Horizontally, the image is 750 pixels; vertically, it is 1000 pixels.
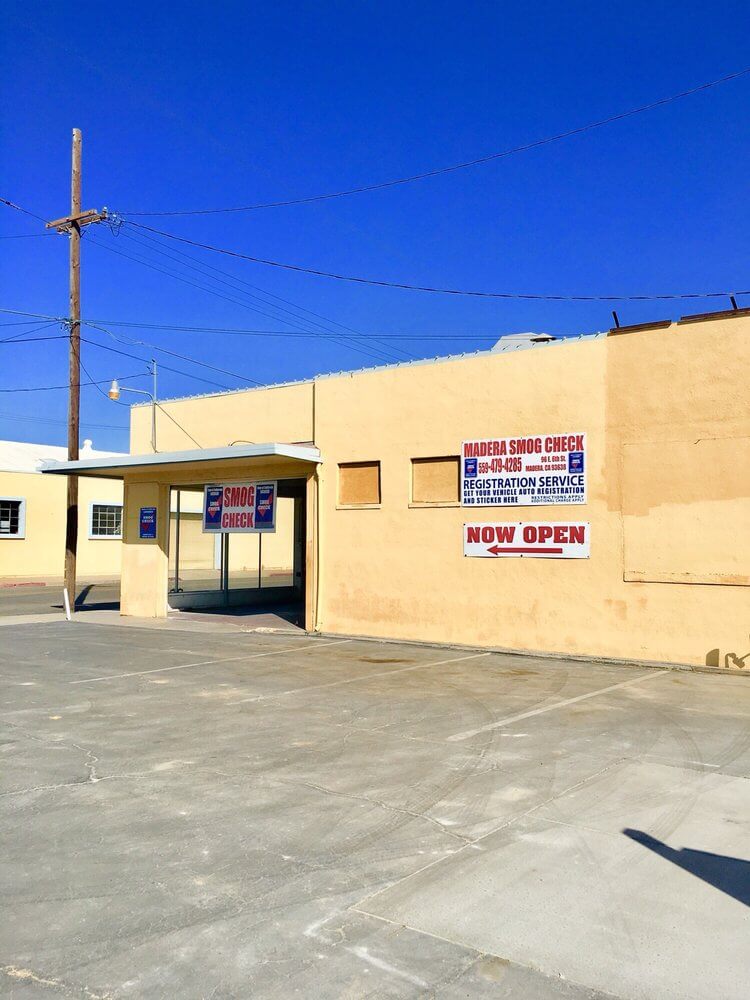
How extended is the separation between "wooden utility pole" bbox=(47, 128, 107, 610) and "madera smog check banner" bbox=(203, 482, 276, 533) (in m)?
4.91

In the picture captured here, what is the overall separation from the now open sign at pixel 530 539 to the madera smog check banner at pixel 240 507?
17.4ft

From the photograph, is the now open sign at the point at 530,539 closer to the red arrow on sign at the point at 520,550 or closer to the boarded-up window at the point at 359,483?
the red arrow on sign at the point at 520,550

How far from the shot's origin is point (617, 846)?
5.32m

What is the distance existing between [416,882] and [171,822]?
2023 mm

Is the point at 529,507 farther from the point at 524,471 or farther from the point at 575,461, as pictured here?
the point at 575,461

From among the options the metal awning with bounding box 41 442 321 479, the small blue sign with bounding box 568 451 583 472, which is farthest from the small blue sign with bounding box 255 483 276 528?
the small blue sign with bounding box 568 451 583 472

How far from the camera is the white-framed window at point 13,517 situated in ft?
114

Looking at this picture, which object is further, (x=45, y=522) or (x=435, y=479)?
(x=45, y=522)

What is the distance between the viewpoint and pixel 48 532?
120ft

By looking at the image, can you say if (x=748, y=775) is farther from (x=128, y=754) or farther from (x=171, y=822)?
(x=128, y=754)

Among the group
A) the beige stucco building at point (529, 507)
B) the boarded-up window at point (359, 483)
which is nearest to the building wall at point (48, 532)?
the beige stucco building at point (529, 507)

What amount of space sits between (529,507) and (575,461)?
1.22m

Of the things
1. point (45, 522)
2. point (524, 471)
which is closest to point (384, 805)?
point (524, 471)

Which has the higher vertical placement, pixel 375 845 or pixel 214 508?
pixel 214 508
